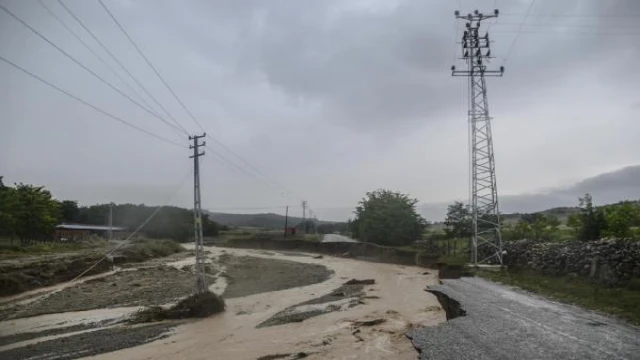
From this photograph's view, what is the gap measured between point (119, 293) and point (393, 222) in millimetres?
42285

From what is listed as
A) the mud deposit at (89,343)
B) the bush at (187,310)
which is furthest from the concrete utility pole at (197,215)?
the mud deposit at (89,343)

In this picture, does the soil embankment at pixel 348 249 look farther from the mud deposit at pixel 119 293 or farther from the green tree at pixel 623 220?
the mud deposit at pixel 119 293

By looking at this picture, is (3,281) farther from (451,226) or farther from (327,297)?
(451,226)

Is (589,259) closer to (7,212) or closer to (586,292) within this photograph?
(586,292)

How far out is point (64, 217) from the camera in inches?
3396

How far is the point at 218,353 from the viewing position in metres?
14.5

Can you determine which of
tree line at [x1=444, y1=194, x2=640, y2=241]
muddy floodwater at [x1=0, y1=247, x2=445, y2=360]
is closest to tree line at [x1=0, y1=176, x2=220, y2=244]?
muddy floodwater at [x1=0, y1=247, x2=445, y2=360]

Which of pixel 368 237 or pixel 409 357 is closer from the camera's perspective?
pixel 409 357

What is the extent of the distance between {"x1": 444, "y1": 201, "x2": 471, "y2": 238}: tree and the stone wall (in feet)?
70.9

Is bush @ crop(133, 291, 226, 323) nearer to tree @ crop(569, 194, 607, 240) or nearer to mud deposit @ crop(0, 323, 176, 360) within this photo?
mud deposit @ crop(0, 323, 176, 360)

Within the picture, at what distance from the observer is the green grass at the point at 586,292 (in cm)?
1438

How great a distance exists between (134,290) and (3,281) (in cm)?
721

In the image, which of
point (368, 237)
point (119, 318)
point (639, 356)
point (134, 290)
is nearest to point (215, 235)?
point (368, 237)

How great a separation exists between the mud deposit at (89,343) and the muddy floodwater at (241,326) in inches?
1.3
